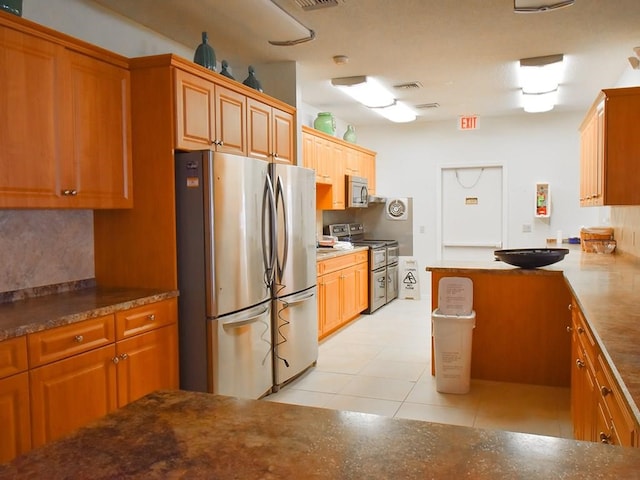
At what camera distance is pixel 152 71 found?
300 cm

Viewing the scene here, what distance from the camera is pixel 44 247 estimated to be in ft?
9.62

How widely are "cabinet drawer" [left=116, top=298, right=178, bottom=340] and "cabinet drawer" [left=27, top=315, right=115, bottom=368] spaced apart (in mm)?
67

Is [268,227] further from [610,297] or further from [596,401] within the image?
[596,401]

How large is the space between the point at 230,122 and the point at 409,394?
227 centimetres

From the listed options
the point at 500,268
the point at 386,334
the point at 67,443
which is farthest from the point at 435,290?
the point at 67,443

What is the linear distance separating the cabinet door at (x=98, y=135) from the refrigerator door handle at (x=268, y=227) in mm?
857

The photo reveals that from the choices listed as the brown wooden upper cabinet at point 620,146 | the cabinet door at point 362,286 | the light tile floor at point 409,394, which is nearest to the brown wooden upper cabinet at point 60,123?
the light tile floor at point 409,394

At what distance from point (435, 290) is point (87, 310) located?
8.71 feet

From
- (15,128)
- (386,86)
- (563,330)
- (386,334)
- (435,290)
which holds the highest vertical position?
Result: (386,86)

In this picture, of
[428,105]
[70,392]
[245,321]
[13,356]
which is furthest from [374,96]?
[13,356]

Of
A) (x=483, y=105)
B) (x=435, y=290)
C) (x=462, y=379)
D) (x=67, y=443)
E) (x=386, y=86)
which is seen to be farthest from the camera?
(x=483, y=105)

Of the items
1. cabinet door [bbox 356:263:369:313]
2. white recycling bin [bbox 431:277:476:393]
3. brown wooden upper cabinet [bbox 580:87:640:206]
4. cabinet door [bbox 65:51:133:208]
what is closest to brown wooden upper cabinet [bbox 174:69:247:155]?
cabinet door [bbox 65:51:133:208]

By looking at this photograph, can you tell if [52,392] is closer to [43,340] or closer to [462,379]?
[43,340]

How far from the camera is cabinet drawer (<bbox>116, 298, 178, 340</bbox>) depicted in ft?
8.61
